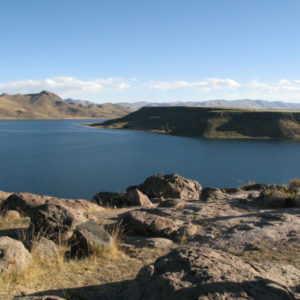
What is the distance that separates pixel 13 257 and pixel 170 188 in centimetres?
1205

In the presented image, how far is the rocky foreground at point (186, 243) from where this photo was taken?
4.52 metres

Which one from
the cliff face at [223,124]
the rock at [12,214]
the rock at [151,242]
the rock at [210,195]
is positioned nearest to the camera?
the rock at [151,242]

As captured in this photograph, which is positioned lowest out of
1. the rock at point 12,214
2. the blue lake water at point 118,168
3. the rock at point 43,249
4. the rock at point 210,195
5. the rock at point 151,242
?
the blue lake water at point 118,168

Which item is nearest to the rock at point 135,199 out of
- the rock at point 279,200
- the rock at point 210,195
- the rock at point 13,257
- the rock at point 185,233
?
the rock at point 210,195

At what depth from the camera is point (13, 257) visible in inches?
233

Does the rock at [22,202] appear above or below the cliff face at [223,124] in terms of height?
below

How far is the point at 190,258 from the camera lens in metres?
5.18

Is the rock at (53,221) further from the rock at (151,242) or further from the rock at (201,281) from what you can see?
the rock at (201,281)

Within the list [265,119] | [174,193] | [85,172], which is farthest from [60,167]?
[265,119]

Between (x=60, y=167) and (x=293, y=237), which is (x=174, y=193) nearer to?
(x=293, y=237)

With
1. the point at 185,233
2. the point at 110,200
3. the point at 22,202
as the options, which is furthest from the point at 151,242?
the point at 110,200

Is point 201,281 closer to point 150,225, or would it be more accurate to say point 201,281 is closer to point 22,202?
point 150,225

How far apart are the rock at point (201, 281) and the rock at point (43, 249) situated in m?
2.68

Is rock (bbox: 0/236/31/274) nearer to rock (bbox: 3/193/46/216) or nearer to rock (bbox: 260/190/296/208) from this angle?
rock (bbox: 3/193/46/216)
